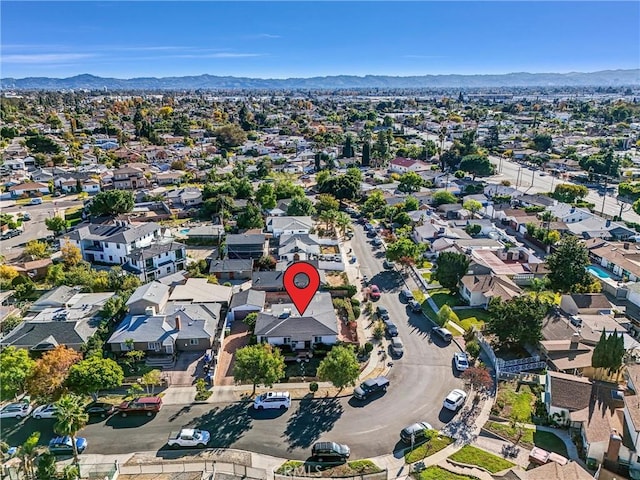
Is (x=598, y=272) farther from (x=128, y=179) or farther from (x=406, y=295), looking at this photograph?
(x=128, y=179)

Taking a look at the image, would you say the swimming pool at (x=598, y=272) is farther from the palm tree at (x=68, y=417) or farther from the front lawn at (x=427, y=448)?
the palm tree at (x=68, y=417)

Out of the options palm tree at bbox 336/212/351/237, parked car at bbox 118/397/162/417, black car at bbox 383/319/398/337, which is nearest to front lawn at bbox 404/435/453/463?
black car at bbox 383/319/398/337

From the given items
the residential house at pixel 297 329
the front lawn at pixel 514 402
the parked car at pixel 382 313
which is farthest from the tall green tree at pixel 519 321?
the residential house at pixel 297 329

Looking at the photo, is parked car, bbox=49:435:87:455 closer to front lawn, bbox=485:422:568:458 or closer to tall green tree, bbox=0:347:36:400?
tall green tree, bbox=0:347:36:400

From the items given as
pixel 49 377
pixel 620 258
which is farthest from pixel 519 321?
pixel 49 377

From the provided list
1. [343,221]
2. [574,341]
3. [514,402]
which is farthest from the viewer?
[343,221]

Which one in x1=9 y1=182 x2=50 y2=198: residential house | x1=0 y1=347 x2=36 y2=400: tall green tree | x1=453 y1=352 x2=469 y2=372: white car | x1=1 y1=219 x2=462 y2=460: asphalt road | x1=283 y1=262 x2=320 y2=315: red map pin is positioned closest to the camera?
x1=1 y1=219 x2=462 y2=460: asphalt road

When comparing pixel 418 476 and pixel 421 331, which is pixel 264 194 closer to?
pixel 421 331
